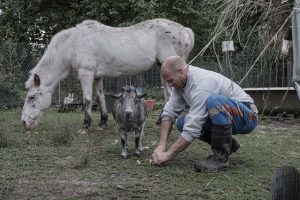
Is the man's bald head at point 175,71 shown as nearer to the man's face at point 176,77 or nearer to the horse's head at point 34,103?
the man's face at point 176,77

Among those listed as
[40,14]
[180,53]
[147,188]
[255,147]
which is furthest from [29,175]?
[40,14]

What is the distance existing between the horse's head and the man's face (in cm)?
404

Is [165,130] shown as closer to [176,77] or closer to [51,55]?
[176,77]

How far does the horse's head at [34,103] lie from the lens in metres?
7.78

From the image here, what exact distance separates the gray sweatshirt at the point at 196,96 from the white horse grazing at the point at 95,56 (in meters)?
3.29

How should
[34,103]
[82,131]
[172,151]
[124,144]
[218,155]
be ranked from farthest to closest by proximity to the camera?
[34,103] < [82,131] < [124,144] < [218,155] < [172,151]

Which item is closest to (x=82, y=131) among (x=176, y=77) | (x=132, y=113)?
(x=132, y=113)

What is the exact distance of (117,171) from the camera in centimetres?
464

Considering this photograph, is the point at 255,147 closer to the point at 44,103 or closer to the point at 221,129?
Result: the point at 221,129

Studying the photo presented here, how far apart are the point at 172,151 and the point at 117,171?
28.5 inches

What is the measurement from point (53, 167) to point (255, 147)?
266 cm

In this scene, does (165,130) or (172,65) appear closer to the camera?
(172,65)

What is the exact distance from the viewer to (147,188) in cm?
402

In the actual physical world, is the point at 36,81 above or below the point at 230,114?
above
